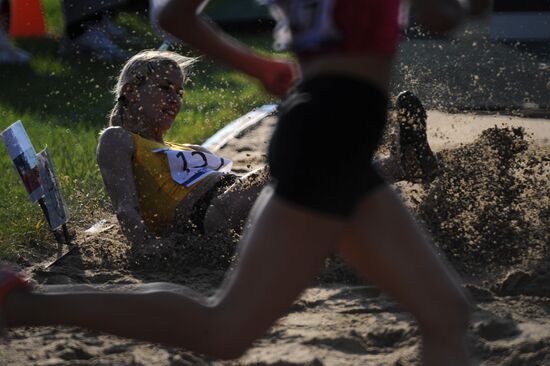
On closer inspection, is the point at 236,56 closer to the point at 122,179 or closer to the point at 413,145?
the point at 122,179

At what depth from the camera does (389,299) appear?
175 inches

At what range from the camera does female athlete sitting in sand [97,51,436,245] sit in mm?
5172

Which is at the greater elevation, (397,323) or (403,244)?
(403,244)

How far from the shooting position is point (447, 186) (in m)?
5.52

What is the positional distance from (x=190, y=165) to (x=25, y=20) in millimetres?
8105

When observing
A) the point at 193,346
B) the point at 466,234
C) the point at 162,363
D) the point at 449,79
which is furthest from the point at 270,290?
the point at 449,79

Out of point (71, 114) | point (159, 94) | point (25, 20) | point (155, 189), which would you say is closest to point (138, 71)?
point (159, 94)

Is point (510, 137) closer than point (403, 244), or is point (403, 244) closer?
point (403, 244)

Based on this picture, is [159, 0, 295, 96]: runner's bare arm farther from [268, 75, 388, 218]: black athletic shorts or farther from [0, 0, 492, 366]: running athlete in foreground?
[268, 75, 388, 218]: black athletic shorts

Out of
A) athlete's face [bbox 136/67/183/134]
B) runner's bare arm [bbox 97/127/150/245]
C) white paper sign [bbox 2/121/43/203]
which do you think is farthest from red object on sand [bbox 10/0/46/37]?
runner's bare arm [bbox 97/127/150/245]

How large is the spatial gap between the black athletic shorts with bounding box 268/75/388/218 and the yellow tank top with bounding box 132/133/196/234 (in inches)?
99.1

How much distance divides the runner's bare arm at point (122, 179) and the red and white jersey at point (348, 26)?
2408 millimetres

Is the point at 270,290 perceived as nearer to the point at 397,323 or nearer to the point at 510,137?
the point at 397,323

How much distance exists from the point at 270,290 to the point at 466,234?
247 cm
